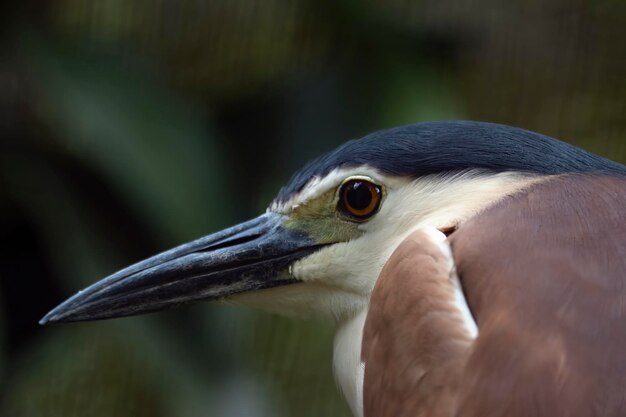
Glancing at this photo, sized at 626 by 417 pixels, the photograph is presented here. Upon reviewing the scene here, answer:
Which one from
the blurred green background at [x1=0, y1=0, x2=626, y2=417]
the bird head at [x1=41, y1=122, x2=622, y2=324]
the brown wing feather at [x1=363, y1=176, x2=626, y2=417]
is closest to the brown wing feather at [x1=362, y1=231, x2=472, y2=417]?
the brown wing feather at [x1=363, y1=176, x2=626, y2=417]

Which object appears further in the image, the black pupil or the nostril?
the black pupil

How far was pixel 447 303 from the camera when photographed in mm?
1200

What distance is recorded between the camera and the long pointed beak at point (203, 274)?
154 centimetres

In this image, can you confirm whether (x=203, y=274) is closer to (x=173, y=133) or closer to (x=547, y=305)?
(x=547, y=305)

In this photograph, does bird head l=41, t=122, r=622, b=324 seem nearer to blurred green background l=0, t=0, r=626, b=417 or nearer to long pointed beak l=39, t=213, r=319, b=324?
long pointed beak l=39, t=213, r=319, b=324

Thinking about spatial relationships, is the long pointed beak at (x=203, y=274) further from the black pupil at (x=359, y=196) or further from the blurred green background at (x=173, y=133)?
the blurred green background at (x=173, y=133)

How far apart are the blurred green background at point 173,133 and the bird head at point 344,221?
0.96m

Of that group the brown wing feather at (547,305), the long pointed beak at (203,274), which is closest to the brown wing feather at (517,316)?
the brown wing feather at (547,305)

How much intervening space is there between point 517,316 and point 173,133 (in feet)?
5.67

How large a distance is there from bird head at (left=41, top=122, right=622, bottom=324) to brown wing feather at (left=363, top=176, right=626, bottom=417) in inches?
3.2

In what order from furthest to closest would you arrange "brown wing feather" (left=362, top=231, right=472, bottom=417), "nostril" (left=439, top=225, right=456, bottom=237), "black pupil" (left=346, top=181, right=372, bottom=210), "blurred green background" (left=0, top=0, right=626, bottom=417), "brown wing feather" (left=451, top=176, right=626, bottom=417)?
"blurred green background" (left=0, top=0, right=626, bottom=417) < "black pupil" (left=346, top=181, right=372, bottom=210) < "nostril" (left=439, top=225, right=456, bottom=237) < "brown wing feather" (left=362, top=231, right=472, bottom=417) < "brown wing feather" (left=451, top=176, right=626, bottom=417)

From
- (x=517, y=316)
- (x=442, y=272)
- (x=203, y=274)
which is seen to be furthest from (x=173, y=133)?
(x=517, y=316)

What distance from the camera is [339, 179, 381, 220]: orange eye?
4.81 ft

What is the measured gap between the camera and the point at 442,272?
1.24 m
